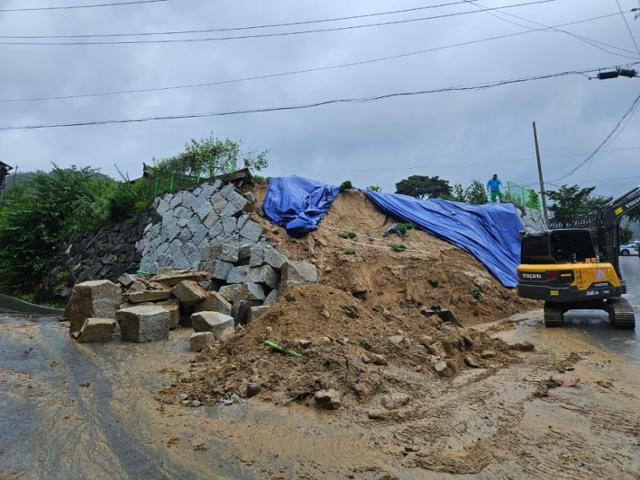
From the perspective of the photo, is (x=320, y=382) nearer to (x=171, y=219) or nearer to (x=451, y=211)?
(x=171, y=219)

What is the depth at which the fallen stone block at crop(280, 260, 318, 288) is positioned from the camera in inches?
411

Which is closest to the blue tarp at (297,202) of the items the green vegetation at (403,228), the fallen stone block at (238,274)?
the fallen stone block at (238,274)

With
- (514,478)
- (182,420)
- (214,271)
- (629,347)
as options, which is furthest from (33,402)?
(629,347)

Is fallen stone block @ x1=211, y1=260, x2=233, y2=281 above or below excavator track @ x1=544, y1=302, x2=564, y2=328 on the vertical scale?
above

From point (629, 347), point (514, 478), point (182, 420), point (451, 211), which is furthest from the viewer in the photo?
point (451, 211)

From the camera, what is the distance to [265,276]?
35.3ft

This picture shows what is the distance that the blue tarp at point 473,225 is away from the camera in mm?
14539

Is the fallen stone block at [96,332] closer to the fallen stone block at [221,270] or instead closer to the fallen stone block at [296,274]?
the fallen stone block at [221,270]

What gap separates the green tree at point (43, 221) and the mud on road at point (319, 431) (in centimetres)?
1553

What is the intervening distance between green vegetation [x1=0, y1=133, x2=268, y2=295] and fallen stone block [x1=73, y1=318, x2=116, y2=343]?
958cm

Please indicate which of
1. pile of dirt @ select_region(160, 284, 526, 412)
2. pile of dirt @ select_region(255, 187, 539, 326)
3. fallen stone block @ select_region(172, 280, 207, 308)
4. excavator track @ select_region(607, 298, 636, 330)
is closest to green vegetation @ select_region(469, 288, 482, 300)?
pile of dirt @ select_region(255, 187, 539, 326)

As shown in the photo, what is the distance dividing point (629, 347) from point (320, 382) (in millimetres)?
6566

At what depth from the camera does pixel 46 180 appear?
20.8 m

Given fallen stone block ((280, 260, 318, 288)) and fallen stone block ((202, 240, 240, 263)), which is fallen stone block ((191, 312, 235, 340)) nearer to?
fallen stone block ((280, 260, 318, 288))
